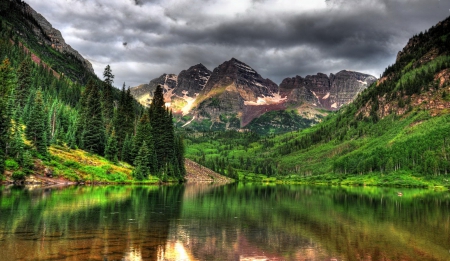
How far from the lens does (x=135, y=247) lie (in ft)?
81.7

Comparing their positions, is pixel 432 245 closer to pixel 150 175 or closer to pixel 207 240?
pixel 207 240

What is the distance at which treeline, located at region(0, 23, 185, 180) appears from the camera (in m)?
87.1

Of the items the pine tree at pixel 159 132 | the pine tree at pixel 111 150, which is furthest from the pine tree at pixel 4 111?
the pine tree at pixel 159 132

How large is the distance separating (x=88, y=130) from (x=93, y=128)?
216 cm

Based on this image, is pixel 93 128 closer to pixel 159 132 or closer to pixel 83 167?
pixel 83 167

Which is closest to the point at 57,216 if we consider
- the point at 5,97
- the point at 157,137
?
the point at 5,97

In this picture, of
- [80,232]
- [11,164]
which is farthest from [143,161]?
[80,232]

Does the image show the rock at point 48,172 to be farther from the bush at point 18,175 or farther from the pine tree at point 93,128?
the pine tree at point 93,128

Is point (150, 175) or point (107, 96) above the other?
point (107, 96)

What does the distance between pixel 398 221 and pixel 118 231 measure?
115ft

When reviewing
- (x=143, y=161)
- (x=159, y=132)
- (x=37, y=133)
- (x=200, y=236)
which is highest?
(x=159, y=132)

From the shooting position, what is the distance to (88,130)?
117125mm

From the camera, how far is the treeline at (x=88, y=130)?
8711 centimetres

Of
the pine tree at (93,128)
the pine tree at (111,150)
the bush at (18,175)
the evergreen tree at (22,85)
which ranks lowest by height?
the bush at (18,175)
